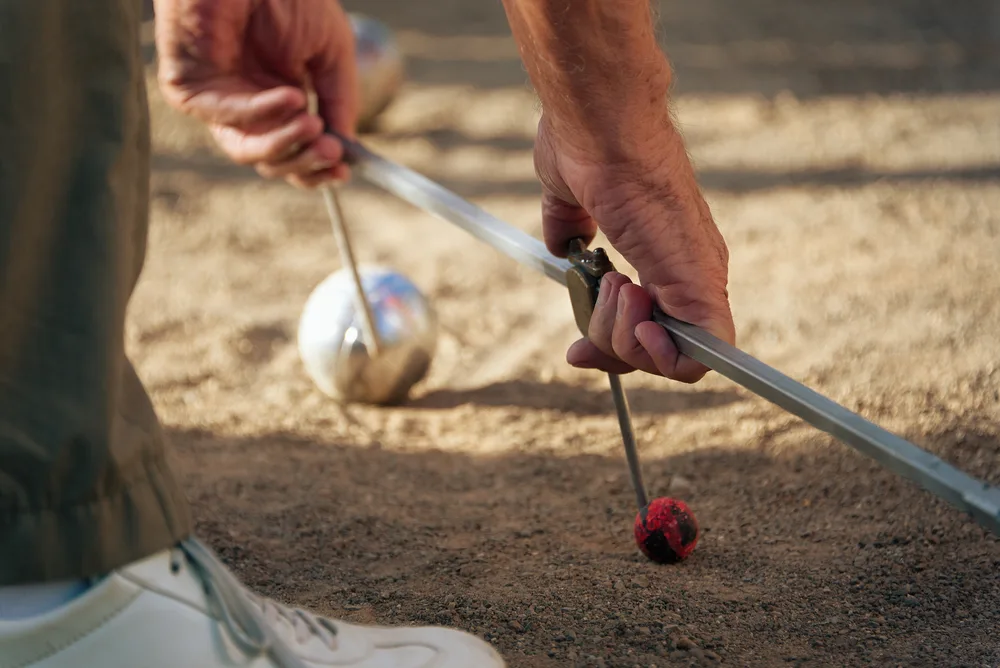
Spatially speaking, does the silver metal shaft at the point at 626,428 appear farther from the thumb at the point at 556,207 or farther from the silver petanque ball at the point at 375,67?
the silver petanque ball at the point at 375,67

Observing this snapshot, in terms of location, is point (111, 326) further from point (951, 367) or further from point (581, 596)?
point (951, 367)

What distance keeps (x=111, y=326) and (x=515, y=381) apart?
1768 millimetres

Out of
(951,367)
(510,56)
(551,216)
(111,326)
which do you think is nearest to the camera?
(111,326)

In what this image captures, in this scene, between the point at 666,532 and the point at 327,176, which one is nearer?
the point at 666,532

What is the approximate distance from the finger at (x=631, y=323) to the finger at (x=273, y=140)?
970 millimetres

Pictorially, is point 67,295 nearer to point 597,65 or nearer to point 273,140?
point 597,65

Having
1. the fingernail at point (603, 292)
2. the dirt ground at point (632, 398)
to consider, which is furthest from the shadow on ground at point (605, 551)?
the fingernail at point (603, 292)

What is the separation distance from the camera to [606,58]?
146 cm

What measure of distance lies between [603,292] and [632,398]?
1.11 meters

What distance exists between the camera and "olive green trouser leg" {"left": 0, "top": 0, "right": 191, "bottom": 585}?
1.15 meters

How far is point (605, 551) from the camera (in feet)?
6.72

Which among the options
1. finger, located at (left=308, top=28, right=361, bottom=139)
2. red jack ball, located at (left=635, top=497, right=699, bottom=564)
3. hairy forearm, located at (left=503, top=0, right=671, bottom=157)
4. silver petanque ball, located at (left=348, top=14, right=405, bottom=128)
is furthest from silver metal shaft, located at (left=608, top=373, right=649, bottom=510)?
silver petanque ball, located at (left=348, top=14, right=405, bottom=128)

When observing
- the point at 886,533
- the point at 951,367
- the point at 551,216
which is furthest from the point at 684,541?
the point at 951,367

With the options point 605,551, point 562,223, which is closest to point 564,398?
point 605,551
